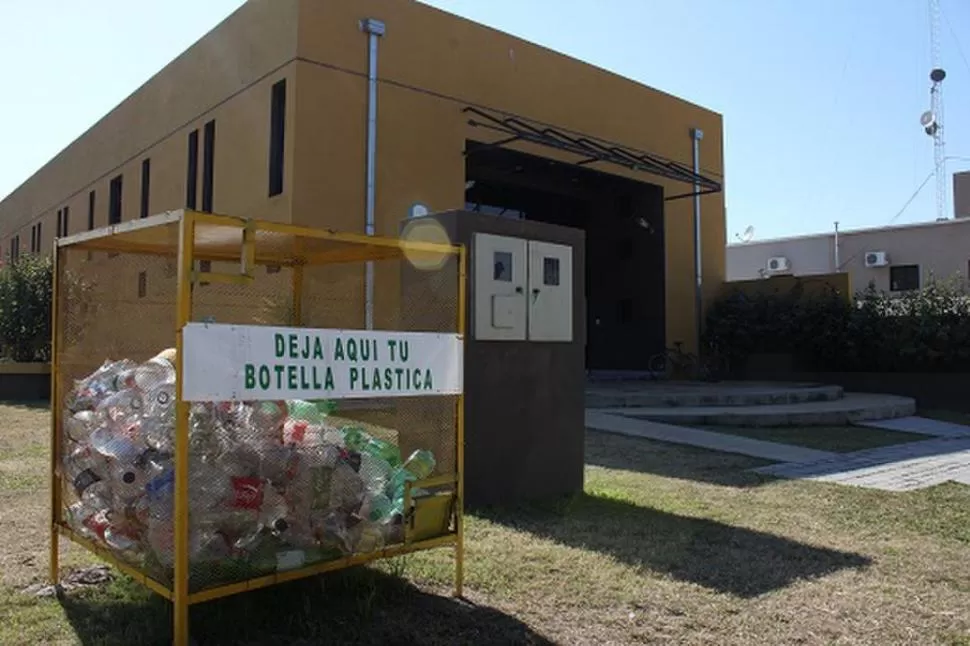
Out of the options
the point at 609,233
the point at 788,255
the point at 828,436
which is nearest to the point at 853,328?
the point at 609,233

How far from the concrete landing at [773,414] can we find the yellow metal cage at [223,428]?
787cm

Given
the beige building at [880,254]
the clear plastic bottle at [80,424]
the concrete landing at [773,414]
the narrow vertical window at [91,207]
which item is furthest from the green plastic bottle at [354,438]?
the beige building at [880,254]

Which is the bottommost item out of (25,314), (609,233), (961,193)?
(25,314)

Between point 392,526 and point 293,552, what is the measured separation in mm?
590

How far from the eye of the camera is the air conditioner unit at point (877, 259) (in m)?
31.2

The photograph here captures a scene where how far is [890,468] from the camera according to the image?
9312mm

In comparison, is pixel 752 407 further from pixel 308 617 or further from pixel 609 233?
pixel 308 617

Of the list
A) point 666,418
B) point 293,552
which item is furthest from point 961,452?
point 293,552

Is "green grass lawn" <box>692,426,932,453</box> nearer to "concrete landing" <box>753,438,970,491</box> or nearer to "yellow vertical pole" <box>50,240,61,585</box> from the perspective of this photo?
"concrete landing" <box>753,438,970,491</box>

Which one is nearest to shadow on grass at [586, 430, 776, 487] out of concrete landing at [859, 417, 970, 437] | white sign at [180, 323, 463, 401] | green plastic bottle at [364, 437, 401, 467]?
green plastic bottle at [364, 437, 401, 467]

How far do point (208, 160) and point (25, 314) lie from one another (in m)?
5.89

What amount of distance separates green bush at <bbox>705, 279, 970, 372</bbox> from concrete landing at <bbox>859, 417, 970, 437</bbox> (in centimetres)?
353

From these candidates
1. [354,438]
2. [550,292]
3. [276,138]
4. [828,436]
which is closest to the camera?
[354,438]

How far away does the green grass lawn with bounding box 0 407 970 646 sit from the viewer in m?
4.12
